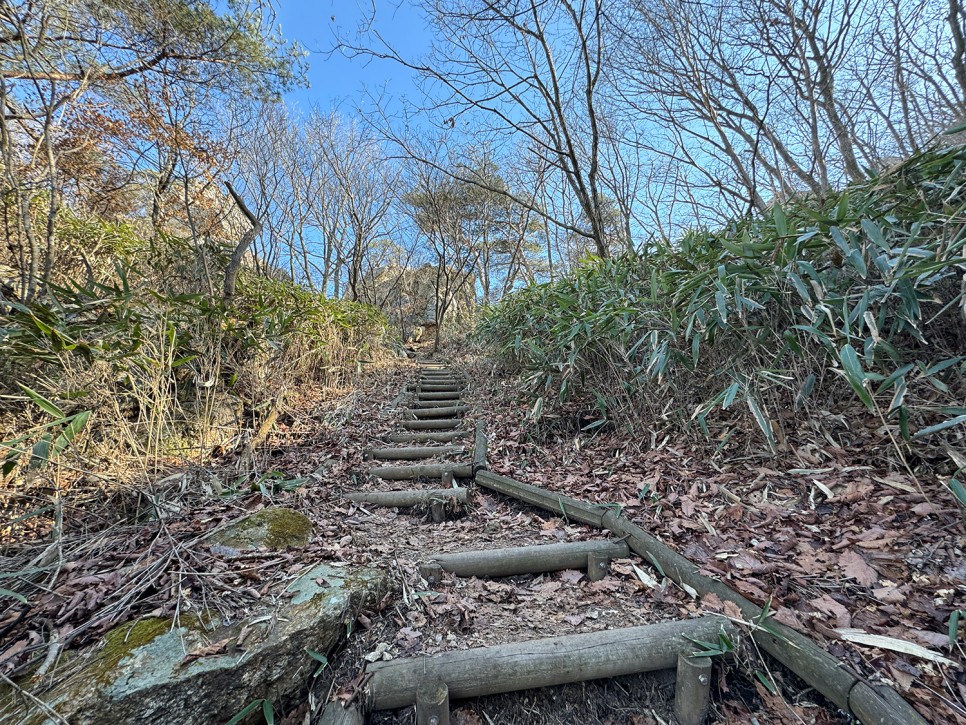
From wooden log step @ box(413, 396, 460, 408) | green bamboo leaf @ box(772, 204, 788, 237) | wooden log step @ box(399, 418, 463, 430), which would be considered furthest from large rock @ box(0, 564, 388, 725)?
wooden log step @ box(413, 396, 460, 408)

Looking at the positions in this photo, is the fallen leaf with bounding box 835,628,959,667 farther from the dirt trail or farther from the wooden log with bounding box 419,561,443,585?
the wooden log with bounding box 419,561,443,585

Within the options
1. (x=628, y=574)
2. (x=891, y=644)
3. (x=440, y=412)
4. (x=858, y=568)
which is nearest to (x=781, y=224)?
(x=858, y=568)

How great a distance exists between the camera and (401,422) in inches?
170

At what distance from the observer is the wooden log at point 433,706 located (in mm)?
1111

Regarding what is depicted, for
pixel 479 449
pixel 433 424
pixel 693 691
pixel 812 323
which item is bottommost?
pixel 693 691

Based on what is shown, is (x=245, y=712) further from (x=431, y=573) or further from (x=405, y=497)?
(x=405, y=497)

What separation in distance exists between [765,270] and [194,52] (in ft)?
18.9

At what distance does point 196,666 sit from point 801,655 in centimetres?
176

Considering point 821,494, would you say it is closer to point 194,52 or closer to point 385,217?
point 194,52

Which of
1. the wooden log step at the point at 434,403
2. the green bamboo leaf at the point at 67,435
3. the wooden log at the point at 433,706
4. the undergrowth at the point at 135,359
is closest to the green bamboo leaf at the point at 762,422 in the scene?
the wooden log at the point at 433,706

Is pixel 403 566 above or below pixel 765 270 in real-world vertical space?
below

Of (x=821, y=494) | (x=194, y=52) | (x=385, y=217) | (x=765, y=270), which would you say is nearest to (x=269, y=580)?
(x=821, y=494)

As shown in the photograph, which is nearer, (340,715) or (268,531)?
(340,715)

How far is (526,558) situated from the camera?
5.97 ft
